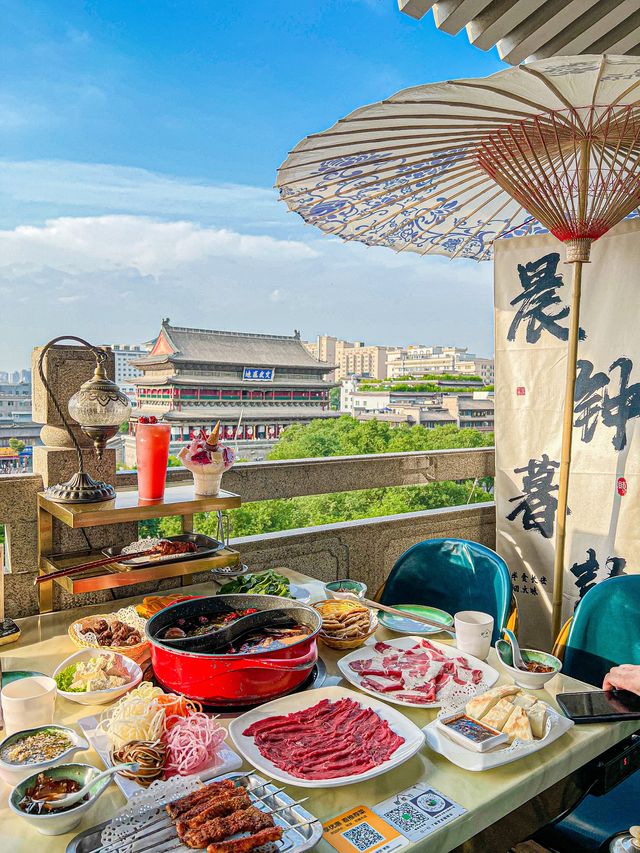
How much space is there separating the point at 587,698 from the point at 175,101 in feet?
90.8

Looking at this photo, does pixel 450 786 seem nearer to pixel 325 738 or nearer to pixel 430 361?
pixel 325 738

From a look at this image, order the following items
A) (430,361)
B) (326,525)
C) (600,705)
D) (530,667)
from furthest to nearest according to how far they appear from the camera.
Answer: (430,361) → (326,525) → (530,667) → (600,705)

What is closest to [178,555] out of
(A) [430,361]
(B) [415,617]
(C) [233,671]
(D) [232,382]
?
(C) [233,671]

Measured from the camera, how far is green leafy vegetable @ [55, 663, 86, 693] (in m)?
1.51

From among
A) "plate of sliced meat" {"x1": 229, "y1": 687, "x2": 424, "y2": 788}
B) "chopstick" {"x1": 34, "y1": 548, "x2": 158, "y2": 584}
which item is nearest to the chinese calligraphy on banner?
"plate of sliced meat" {"x1": 229, "y1": 687, "x2": 424, "y2": 788}

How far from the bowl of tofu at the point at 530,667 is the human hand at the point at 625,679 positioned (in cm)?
13

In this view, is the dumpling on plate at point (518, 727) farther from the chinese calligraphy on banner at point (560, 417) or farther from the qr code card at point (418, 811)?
the chinese calligraphy on banner at point (560, 417)

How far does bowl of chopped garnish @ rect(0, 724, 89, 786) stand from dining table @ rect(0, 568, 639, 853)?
5cm

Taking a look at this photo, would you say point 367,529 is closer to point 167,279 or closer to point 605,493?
point 605,493

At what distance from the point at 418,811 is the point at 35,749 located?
0.76 meters

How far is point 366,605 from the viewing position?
206 cm

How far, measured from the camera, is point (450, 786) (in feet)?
3.87

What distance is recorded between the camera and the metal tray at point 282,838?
0.97 meters

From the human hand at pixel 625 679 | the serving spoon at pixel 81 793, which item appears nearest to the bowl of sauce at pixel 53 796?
the serving spoon at pixel 81 793
